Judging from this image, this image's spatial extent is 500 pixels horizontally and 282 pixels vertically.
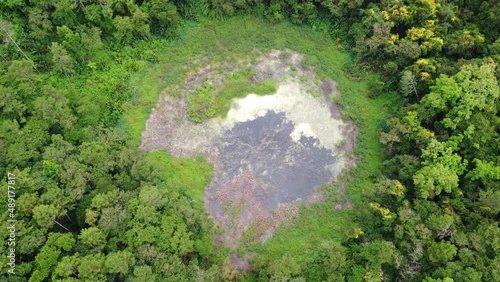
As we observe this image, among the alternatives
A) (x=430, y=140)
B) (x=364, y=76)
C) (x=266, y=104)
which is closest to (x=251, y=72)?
(x=266, y=104)

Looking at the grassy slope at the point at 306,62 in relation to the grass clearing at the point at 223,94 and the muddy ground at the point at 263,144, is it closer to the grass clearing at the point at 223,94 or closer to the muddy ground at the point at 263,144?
the muddy ground at the point at 263,144

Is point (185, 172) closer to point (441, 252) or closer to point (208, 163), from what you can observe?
point (208, 163)

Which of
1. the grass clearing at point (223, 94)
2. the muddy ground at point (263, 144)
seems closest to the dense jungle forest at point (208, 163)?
the muddy ground at point (263, 144)

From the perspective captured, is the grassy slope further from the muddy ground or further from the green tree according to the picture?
the green tree

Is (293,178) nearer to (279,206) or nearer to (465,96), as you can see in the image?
(279,206)

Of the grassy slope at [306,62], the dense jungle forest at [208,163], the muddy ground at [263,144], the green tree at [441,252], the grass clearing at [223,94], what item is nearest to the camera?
the green tree at [441,252]
